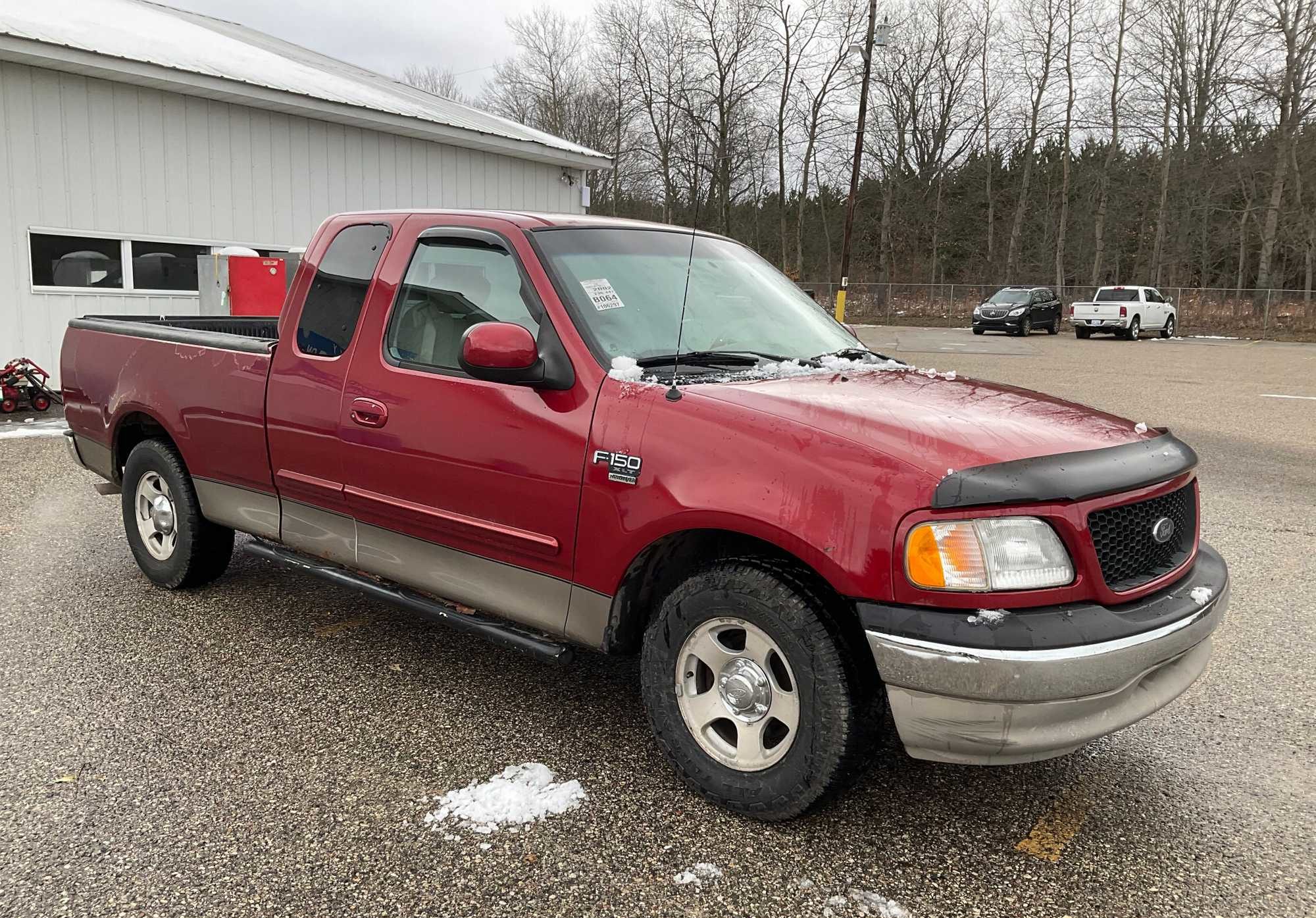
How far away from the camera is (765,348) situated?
11.3 feet

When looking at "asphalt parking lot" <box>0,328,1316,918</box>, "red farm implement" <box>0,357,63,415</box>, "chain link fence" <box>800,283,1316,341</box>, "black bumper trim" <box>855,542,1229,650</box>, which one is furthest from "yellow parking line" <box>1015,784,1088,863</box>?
"chain link fence" <box>800,283,1316,341</box>

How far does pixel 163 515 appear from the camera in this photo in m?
4.71

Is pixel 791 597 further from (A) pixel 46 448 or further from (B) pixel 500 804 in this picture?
(A) pixel 46 448

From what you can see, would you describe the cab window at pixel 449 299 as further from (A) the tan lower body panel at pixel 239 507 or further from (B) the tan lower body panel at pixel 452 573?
(A) the tan lower body panel at pixel 239 507

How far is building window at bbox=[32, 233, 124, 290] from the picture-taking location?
11258 millimetres

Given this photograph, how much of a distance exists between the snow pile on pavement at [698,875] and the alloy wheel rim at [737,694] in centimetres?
30

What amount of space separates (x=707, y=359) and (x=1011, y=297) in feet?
109

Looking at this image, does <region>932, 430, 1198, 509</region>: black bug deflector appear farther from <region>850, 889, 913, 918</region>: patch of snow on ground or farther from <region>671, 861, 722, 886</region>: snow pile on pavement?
<region>671, 861, 722, 886</region>: snow pile on pavement

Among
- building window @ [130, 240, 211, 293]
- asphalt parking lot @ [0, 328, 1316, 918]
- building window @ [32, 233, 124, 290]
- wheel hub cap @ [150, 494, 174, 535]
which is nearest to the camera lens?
asphalt parking lot @ [0, 328, 1316, 918]

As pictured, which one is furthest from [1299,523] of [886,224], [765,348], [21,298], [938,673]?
[886,224]

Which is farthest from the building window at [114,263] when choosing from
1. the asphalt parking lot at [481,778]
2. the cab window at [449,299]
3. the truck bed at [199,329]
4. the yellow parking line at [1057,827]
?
the yellow parking line at [1057,827]

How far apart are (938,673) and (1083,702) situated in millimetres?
375

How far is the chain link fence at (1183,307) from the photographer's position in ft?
105

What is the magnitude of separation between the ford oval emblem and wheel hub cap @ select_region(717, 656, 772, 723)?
116cm
